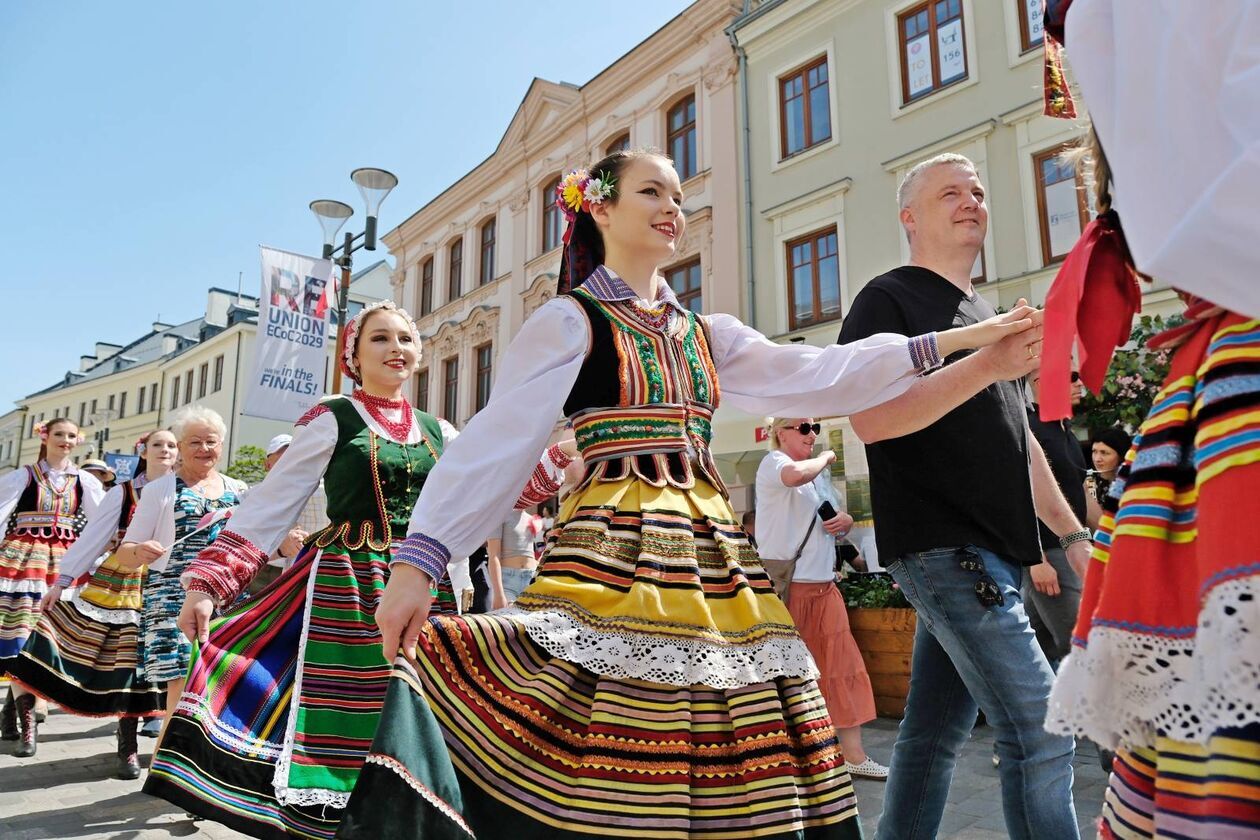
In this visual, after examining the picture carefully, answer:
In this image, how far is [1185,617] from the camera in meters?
1.19

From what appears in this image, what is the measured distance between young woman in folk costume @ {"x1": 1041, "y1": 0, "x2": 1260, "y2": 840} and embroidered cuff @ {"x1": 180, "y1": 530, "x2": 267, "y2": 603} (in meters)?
2.81

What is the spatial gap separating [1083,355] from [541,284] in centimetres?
1907

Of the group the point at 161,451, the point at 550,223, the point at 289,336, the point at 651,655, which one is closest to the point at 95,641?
the point at 161,451

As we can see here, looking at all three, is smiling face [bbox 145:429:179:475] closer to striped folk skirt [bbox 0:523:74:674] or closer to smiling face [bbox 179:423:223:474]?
smiling face [bbox 179:423:223:474]

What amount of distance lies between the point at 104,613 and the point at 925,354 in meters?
5.76

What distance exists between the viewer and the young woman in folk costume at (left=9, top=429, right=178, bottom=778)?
5.80 meters

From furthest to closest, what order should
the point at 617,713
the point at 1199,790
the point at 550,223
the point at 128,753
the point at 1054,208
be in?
the point at 550,223, the point at 1054,208, the point at 128,753, the point at 617,713, the point at 1199,790

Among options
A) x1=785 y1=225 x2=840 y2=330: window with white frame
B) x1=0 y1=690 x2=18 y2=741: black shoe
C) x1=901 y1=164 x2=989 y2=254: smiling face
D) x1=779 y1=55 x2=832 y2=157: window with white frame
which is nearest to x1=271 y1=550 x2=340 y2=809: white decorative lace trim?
x1=901 y1=164 x2=989 y2=254: smiling face

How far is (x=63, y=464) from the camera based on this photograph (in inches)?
304

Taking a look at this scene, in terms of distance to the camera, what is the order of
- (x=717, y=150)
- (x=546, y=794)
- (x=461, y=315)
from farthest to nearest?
(x=461, y=315) → (x=717, y=150) → (x=546, y=794)

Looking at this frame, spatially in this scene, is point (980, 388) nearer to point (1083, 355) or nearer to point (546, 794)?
point (1083, 355)

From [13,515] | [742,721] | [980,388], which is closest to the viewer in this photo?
[742,721]

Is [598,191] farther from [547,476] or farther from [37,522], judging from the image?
[37,522]

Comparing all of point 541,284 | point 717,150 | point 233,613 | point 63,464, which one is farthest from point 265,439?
point 233,613
